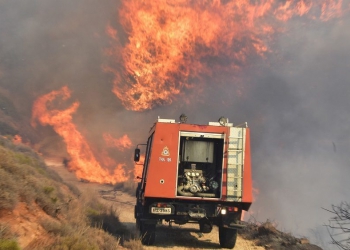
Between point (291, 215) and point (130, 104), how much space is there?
80.5ft

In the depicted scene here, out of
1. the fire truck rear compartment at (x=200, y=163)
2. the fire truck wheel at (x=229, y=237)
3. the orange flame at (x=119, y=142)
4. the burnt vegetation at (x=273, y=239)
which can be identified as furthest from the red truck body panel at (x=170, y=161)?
the orange flame at (x=119, y=142)

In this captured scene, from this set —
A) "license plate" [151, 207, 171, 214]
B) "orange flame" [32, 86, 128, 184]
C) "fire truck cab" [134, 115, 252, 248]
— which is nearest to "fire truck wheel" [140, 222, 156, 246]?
"fire truck cab" [134, 115, 252, 248]

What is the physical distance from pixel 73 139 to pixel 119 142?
18.9ft

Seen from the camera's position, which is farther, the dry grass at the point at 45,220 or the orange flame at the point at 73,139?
the orange flame at the point at 73,139

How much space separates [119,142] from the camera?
4062cm

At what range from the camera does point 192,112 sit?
1566 inches

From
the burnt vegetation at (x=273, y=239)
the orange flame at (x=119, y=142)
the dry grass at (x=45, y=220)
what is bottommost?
the burnt vegetation at (x=273, y=239)

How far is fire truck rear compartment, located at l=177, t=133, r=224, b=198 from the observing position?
965 centimetres

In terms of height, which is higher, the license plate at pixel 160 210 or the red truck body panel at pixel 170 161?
the red truck body panel at pixel 170 161

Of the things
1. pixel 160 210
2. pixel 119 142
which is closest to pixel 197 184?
pixel 160 210

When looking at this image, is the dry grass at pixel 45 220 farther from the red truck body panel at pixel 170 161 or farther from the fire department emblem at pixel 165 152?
the fire department emblem at pixel 165 152

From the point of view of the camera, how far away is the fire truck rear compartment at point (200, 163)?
9648 millimetres

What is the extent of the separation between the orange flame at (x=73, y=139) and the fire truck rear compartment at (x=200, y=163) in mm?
21920

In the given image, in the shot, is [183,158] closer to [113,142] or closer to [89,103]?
[113,142]
